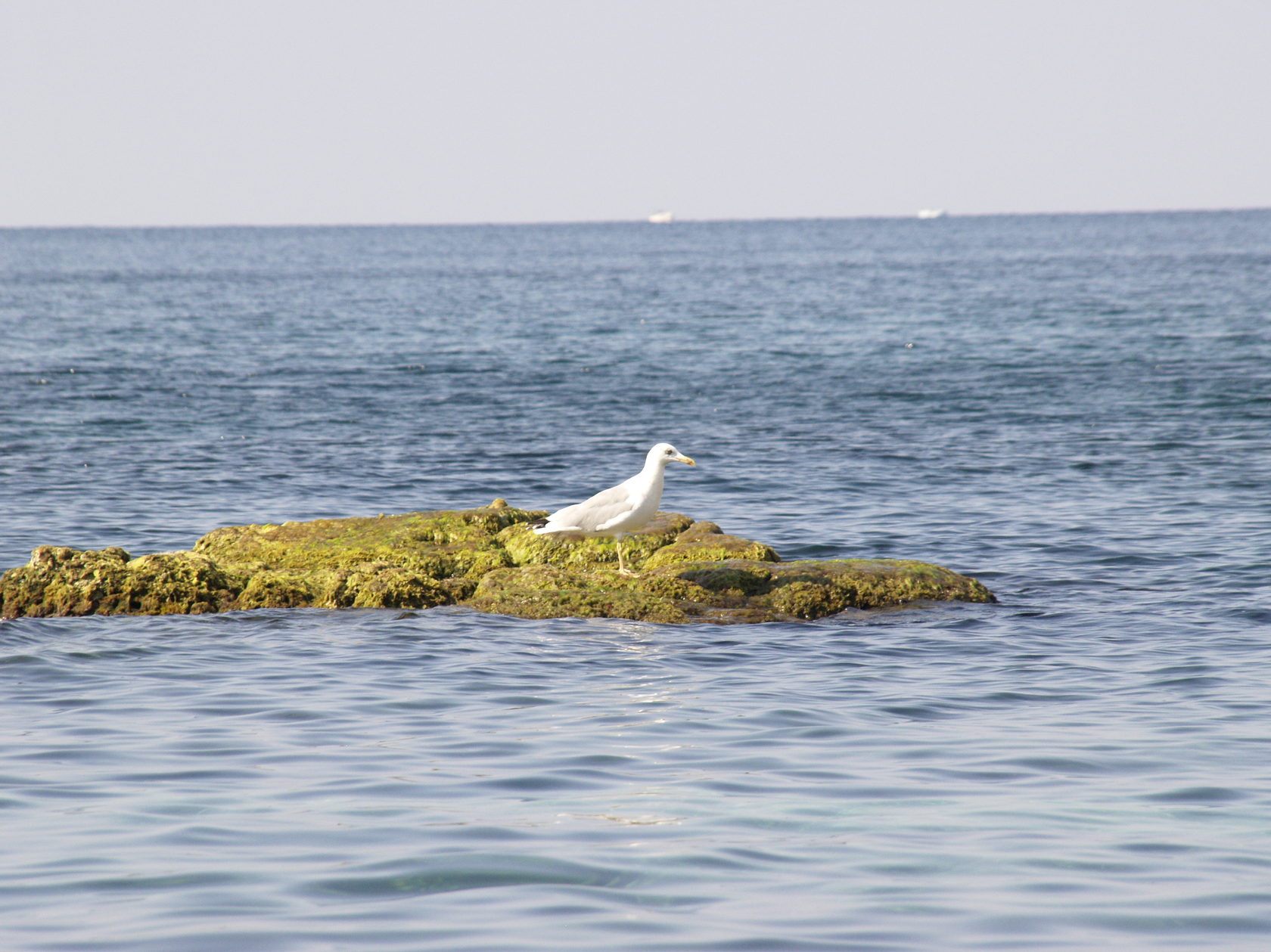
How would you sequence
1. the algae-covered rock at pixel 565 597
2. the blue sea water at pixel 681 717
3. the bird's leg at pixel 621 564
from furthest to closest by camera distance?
1. the bird's leg at pixel 621 564
2. the algae-covered rock at pixel 565 597
3. the blue sea water at pixel 681 717

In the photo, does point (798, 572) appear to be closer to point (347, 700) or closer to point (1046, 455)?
point (347, 700)

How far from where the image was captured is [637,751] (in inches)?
343

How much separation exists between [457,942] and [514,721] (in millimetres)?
3561

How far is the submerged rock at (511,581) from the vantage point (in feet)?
42.1

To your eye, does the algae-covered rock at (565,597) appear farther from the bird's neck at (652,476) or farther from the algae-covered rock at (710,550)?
the bird's neck at (652,476)

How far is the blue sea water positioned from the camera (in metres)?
6.36

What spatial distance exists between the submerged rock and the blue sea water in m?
0.38

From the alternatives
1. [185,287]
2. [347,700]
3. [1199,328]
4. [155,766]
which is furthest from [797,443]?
[185,287]

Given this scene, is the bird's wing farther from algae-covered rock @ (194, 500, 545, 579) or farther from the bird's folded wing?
algae-covered rock @ (194, 500, 545, 579)

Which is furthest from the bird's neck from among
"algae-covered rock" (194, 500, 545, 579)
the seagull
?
"algae-covered rock" (194, 500, 545, 579)

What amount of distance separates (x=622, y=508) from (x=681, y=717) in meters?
3.72

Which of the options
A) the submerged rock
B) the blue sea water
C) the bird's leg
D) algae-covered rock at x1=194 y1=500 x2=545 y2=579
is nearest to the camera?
the blue sea water

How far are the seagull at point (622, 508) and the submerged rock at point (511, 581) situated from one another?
14.1 inches

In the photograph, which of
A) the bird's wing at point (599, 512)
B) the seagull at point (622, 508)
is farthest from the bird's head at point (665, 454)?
the bird's wing at point (599, 512)
